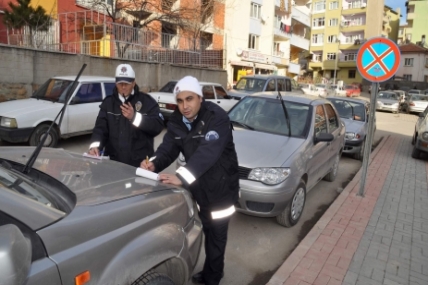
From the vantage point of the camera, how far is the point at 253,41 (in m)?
34.9

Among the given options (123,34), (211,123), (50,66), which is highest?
(123,34)

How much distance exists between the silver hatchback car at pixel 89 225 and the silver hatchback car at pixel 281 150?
178 cm

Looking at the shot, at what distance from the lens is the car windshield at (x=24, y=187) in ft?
5.70

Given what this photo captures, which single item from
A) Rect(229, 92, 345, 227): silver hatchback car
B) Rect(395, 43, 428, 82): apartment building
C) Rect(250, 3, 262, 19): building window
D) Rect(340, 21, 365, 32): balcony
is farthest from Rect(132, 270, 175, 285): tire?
Rect(340, 21, 365, 32): balcony

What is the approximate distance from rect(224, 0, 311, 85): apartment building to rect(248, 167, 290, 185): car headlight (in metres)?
25.3

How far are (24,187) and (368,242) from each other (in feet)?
12.5

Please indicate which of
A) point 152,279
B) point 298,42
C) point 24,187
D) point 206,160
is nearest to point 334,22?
point 298,42

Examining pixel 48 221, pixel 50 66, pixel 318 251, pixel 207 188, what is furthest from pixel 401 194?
pixel 50 66

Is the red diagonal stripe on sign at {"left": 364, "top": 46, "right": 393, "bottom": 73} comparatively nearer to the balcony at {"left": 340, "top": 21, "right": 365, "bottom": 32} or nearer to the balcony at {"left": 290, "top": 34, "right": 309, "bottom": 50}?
the balcony at {"left": 290, "top": 34, "right": 309, "bottom": 50}

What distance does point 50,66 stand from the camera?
10.9 m

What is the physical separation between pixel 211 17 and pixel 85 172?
25850mm

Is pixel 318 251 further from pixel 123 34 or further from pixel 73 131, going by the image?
pixel 123 34

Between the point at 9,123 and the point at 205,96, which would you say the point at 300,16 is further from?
the point at 9,123

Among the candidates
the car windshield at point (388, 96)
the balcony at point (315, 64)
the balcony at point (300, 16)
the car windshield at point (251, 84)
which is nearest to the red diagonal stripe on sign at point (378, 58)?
the car windshield at point (251, 84)
